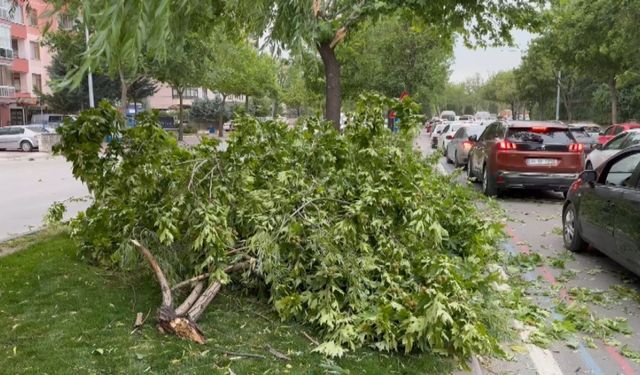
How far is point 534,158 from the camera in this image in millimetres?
12516

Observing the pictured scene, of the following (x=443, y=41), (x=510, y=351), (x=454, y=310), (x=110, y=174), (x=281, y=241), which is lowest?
(x=510, y=351)

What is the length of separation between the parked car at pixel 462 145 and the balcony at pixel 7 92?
39.3 m

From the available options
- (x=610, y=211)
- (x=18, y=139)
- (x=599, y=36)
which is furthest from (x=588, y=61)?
(x=18, y=139)

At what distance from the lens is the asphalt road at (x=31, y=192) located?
10.6 m

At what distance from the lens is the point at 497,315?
16.3ft

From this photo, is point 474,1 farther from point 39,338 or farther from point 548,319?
point 39,338

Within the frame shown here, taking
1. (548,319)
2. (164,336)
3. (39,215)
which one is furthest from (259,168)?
(39,215)

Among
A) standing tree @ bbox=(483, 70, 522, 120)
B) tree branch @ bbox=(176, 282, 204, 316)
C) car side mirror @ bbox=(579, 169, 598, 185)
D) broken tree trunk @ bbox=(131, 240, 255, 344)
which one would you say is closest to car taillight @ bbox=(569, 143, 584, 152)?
car side mirror @ bbox=(579, 169, 598, 185)

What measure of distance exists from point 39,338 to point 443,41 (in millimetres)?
10813

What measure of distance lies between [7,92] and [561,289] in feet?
169

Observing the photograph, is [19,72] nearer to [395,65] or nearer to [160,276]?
[395,65]

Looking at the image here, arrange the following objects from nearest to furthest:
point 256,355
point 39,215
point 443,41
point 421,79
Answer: point 256,355 < point 39,215 < point 443,41 < point 421,79

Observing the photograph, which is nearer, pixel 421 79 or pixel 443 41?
pixel 443 41

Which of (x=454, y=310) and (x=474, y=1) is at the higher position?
(x=474, y=1)
